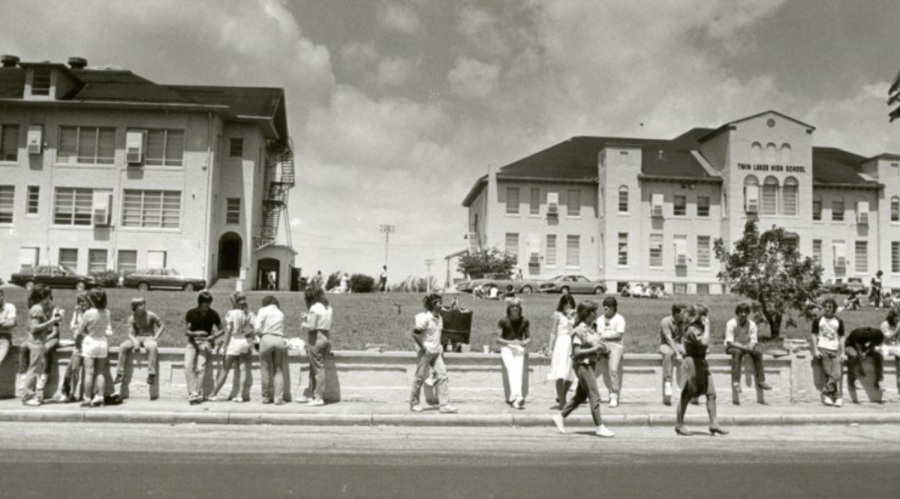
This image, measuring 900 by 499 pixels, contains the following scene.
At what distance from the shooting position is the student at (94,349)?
11.9 metres

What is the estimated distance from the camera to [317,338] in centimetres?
1246

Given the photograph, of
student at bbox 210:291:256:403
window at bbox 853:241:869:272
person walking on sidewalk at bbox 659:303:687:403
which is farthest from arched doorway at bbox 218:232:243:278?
window at bbox 853:241:869:272

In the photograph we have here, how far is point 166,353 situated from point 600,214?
158 ft

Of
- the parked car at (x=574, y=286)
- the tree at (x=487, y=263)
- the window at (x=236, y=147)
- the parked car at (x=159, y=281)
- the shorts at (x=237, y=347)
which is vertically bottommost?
the shorts at (x=237, y=347)

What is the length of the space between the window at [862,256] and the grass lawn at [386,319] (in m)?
30.8

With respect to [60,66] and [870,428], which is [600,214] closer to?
[60,66]

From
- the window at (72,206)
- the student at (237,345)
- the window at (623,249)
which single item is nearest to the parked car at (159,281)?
the window at (72,206)

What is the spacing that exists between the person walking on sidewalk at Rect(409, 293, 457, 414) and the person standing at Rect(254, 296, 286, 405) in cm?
226

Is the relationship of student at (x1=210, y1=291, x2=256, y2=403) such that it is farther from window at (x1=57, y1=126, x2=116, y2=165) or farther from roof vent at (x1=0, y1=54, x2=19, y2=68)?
roof vent at (x1=0, y1=54, x2=19, y2=68)

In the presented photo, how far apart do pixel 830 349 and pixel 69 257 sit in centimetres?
4226

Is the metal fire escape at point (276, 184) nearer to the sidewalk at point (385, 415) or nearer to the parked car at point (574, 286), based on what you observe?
the parked car at point (574, 286)

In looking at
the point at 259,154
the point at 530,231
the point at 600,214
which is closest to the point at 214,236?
the point at 259,154

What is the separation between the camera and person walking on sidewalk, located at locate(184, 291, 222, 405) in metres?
12.4

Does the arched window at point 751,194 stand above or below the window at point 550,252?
above
